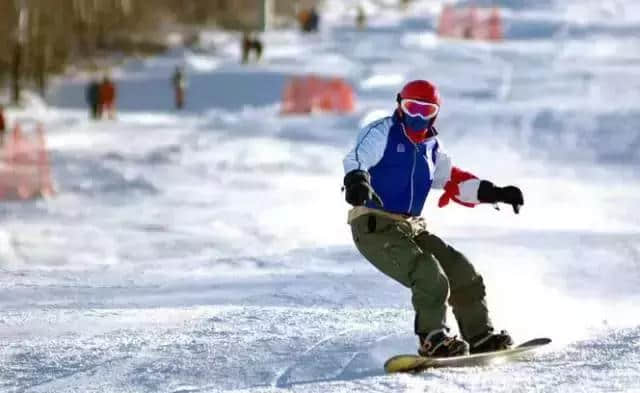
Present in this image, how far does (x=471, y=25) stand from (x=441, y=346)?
47498 mm

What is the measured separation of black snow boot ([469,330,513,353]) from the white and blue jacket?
0.61m

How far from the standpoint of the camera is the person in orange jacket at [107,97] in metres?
30.9

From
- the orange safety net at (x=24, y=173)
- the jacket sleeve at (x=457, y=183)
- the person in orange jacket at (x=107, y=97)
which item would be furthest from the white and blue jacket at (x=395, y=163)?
the person in orange jacket at (x=107, y=97)

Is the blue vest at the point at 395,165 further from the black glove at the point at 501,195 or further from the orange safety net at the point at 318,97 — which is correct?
the orange safety net at the point at 318,97

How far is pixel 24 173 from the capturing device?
20.1m

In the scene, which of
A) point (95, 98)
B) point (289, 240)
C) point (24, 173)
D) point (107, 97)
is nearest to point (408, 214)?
point (289, 240)

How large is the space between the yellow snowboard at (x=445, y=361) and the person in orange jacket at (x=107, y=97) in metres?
25.8

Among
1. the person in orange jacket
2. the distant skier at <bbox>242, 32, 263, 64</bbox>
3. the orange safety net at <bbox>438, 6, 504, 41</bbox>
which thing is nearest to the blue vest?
the person in orange jacket

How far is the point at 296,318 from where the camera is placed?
6.57 m

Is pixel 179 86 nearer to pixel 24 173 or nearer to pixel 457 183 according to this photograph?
pixel 24 173

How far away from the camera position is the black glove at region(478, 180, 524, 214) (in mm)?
6168

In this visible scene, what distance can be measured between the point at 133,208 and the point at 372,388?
1210cm

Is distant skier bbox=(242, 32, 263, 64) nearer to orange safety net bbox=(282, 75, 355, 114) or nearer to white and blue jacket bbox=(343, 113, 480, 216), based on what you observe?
orange safety net bbox=(282, 75, 355, 114)

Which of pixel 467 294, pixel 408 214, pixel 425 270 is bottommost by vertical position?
pixel 467 294
